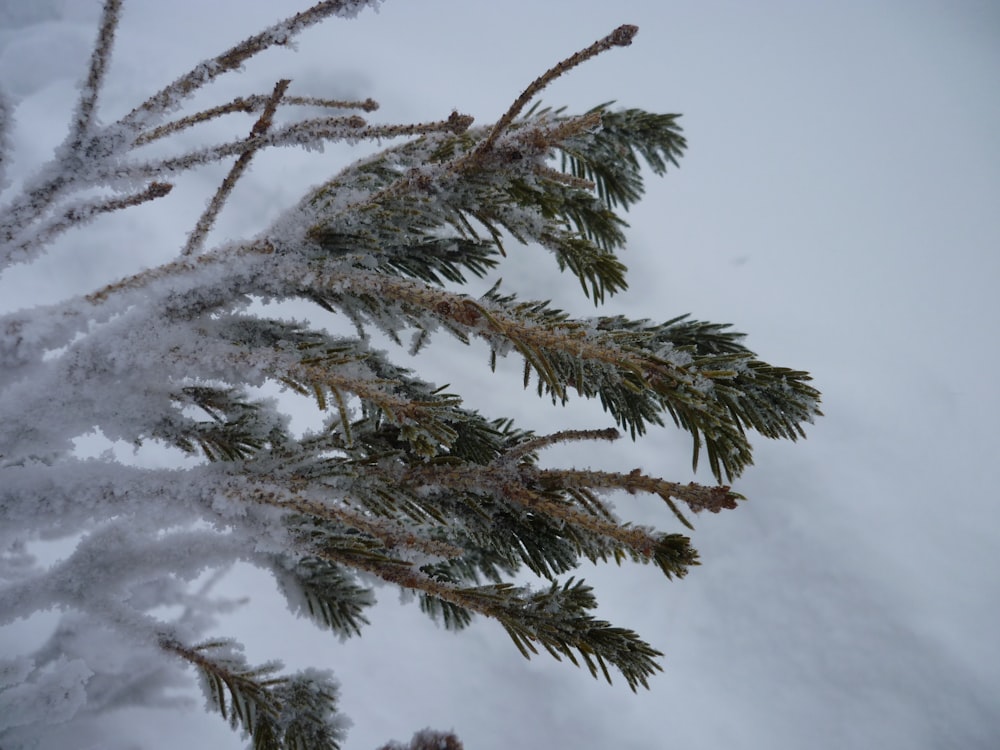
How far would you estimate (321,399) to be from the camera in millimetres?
1183

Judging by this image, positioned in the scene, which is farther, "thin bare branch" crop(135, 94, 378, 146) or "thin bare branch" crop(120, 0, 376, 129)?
"thin bare branch" crop(135, 94, 378, 146)

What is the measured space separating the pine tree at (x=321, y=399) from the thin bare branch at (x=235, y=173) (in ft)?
0.04

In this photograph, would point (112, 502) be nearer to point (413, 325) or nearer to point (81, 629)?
point (413, 325)

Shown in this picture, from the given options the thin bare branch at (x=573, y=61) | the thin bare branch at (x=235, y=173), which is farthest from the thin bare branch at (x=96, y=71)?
the thin bare branch at (x=573, y=61)

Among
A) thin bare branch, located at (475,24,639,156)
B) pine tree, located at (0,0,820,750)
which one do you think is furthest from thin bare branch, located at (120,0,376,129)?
thin bare branch, located at (475,24,639,156)

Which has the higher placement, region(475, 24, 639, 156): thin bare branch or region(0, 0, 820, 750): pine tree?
region(475, 24, 639, 156): thin bare branch

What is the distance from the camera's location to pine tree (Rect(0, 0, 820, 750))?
1244mm

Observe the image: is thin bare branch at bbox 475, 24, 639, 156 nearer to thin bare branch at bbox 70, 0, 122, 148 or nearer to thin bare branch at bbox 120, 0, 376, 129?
thin bare branch at bbox 120, 0, 376, 129

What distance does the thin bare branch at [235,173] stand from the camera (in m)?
1.43

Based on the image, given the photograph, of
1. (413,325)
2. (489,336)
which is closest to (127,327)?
(413,325)

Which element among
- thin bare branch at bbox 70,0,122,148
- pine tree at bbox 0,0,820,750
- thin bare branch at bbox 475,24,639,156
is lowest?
pine tree at bbox 0,0,820,750

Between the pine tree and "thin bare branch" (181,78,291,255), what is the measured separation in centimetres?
1

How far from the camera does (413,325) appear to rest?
5.29 ft

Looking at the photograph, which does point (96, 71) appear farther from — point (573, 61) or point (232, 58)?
point (573, 61)
